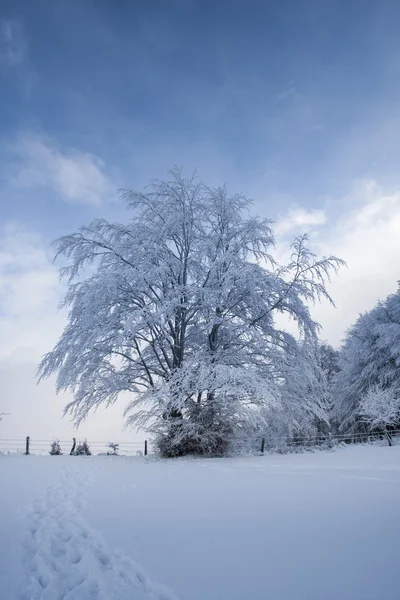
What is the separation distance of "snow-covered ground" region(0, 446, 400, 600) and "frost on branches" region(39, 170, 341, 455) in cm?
523

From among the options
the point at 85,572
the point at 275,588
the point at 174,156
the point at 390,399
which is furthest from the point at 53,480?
the point at 390,399

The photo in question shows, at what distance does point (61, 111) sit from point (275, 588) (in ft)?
48.0

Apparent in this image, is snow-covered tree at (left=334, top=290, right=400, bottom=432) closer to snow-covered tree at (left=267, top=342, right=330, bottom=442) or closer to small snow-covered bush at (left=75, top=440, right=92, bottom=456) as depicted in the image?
snow-covered tree at (left=267, top=342, right=330, bottom=442)

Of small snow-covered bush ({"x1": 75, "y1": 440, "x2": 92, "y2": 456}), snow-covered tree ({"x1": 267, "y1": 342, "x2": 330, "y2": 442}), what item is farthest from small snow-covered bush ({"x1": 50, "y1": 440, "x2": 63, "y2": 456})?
snow-covered tree ({"x1": 267, "y1": 342, "x2": 330, "y2": 442})

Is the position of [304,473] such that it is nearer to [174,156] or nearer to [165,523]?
[165,523]

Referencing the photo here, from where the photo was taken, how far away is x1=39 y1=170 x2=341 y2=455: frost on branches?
38.4 feet

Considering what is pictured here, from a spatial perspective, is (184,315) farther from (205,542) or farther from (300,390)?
(205,542)

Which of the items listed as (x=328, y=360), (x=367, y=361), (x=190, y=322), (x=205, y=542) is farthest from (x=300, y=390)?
(x=328, y=360)

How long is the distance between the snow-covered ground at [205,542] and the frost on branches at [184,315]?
5229 mm

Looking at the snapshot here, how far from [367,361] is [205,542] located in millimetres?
24782

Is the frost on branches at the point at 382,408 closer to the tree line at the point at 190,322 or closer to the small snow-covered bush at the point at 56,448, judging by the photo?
the tree line at the point at 190,322

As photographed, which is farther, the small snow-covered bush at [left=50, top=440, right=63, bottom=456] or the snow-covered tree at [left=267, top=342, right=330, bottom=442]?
the small snow-covered bush at [left=50, top=440, right=63, bottom=456]

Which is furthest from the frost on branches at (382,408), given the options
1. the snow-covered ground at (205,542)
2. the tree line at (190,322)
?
the snow-covered ground at (205,542)

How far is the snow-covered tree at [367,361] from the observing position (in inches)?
899
